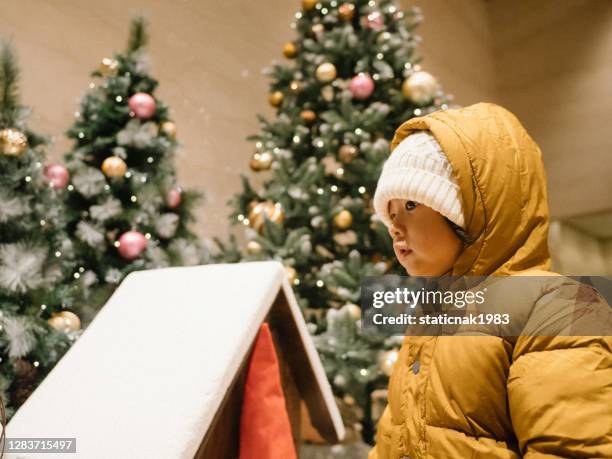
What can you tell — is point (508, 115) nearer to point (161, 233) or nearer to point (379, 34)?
point (161, 233)

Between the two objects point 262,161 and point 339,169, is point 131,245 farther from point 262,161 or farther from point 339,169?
point 339,169

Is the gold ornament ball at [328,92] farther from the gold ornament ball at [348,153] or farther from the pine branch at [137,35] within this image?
the pine branch at [137,35]

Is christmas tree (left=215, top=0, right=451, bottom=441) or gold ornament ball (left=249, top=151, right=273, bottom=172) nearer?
christmas tree (left=215, top=0, right=451, bottom=441)

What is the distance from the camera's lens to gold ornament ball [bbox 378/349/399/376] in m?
1.84

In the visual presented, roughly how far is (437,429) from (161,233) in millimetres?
1342

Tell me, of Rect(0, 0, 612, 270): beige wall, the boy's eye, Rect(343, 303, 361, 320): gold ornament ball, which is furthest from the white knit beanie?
Rect(0, 0, 612, 270): beige wall

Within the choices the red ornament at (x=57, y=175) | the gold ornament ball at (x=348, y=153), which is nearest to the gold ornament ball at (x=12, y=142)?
the red ornament at (x=57, y=175)

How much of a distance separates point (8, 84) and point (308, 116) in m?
1.24

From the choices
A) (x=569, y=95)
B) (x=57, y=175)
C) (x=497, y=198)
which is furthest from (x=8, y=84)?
(x=569, y=95)

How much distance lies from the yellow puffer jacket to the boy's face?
0.08 feet

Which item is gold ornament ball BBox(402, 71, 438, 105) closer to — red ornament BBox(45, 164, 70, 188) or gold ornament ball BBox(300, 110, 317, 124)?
gold ornament ball BBox(300, 110, 317, 124)

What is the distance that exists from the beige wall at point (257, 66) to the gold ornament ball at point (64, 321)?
866mm

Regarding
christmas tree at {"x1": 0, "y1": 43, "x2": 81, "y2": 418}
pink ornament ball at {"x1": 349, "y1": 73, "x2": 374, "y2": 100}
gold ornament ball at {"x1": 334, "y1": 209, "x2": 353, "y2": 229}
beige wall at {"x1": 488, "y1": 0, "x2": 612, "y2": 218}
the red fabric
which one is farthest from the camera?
beige wall at {"x1": 488, "y1": 0, "x2": 612, "y2": 218}

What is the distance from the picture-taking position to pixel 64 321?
1.53 metres
